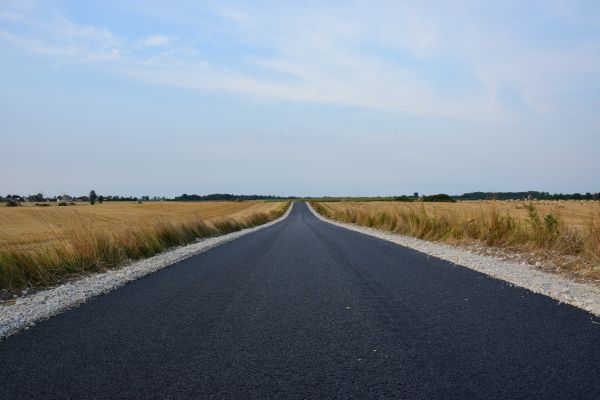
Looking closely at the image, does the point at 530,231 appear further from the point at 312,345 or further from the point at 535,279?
the point at 312,345

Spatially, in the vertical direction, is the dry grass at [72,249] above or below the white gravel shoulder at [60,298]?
above

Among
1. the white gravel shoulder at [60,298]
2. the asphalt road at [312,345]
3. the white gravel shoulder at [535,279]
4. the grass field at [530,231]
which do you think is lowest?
the white gravel shoulder at [60,298]

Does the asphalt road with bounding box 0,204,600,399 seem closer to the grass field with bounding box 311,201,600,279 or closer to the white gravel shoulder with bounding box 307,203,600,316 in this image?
the white gravel shoulder with bounding box 307,203,600,316

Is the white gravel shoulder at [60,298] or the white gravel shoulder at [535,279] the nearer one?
the white gravel shoulder at [60,298]

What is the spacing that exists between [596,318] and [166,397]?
16.8 feet

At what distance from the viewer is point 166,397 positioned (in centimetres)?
363

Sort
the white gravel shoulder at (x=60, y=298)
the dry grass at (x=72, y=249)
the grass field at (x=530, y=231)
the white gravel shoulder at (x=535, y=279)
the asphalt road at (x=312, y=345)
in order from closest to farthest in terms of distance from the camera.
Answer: the asphalt road at (x=312, y=345), the white gravel shoulder at (x=60, y=298), the white gravel shoulder at (x=535, y=279), the dry grass at (x=72, y=249), the grass field at (x=530, y=231)

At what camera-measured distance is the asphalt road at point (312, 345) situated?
381cm

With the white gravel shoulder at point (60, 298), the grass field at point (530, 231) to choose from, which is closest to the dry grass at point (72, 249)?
the white gravel shoulder at point (60, 298)

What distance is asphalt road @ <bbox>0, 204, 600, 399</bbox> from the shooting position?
3811mm

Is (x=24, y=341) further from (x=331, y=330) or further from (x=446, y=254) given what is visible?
(x=446, y=254)

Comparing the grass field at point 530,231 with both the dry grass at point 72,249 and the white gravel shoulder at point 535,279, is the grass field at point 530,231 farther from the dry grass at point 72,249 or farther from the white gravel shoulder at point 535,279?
the dry grass at point 72,249

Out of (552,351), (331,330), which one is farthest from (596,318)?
(331,330)

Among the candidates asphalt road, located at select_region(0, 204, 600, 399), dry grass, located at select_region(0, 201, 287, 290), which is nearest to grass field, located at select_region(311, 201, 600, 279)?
asphalt road, located at select_region(0, 204, 600, 399)
